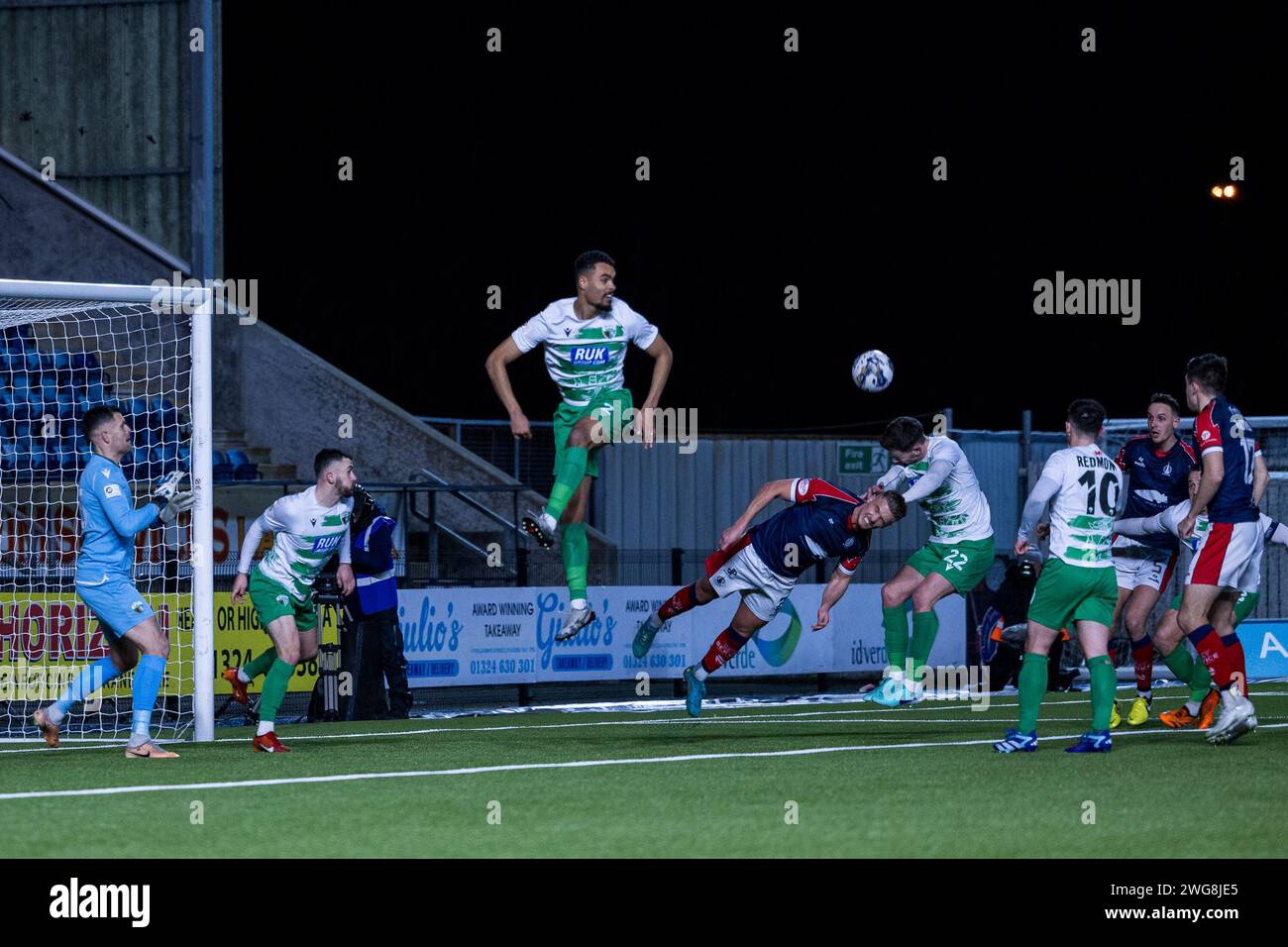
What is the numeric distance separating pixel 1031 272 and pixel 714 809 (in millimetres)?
20364

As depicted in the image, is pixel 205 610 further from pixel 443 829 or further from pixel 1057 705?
pixel 1057 705

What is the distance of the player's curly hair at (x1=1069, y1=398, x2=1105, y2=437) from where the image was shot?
1089cm

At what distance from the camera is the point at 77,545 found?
19.2 metres

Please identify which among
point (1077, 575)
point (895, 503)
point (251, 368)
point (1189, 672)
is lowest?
point (1189, 672)

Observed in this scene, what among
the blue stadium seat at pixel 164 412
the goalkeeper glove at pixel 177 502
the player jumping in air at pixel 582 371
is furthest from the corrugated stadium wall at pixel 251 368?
the goalkeeper glove at pixel 177 502

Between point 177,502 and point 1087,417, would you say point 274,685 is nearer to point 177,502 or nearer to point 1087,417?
point 177,502

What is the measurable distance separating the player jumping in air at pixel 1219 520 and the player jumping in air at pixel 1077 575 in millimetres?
→ 765

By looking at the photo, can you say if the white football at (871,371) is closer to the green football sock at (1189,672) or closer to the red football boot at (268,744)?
the green football sock at (1189,672)

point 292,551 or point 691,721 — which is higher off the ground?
point 292,551

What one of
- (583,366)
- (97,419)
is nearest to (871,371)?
(583,366)

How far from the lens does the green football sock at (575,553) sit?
1259 cm

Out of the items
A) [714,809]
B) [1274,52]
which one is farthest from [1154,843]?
[1274,52]

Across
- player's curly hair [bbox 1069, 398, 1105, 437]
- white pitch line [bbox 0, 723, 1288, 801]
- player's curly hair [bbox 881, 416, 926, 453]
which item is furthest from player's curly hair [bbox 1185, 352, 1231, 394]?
white pitch line [bbox 0, 723, 1288, 801]

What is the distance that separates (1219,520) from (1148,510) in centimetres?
203
